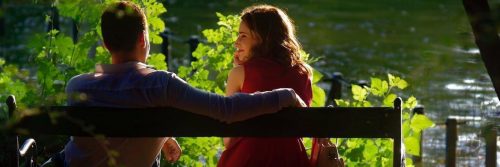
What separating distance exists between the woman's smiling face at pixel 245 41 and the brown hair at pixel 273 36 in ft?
0.05

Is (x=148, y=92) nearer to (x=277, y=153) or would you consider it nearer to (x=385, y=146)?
(x=277, y=153)

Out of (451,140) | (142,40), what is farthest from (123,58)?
(451,140)

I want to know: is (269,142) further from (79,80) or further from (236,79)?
(79,80)

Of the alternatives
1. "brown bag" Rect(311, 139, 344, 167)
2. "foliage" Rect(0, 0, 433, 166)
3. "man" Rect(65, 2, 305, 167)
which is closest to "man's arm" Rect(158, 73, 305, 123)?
"man" Rect(65, 2, 305, 167)

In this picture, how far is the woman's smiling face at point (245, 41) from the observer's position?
4047 millimetres

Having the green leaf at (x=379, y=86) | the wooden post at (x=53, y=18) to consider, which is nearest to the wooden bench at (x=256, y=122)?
the green leaf at (x=379, y=86)

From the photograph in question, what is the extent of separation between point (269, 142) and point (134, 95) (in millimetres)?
661

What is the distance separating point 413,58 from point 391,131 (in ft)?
34.1

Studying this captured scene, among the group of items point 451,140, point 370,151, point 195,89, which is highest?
point 195,89

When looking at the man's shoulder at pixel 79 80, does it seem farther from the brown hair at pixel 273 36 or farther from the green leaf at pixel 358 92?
the green leaf at pixel 358 92

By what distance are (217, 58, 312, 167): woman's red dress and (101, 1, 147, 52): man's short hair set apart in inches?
24.2

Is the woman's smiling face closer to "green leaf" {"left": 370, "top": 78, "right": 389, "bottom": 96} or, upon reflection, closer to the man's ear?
the man's ear

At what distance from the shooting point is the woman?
388 cm

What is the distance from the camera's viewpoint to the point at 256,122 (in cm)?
332
